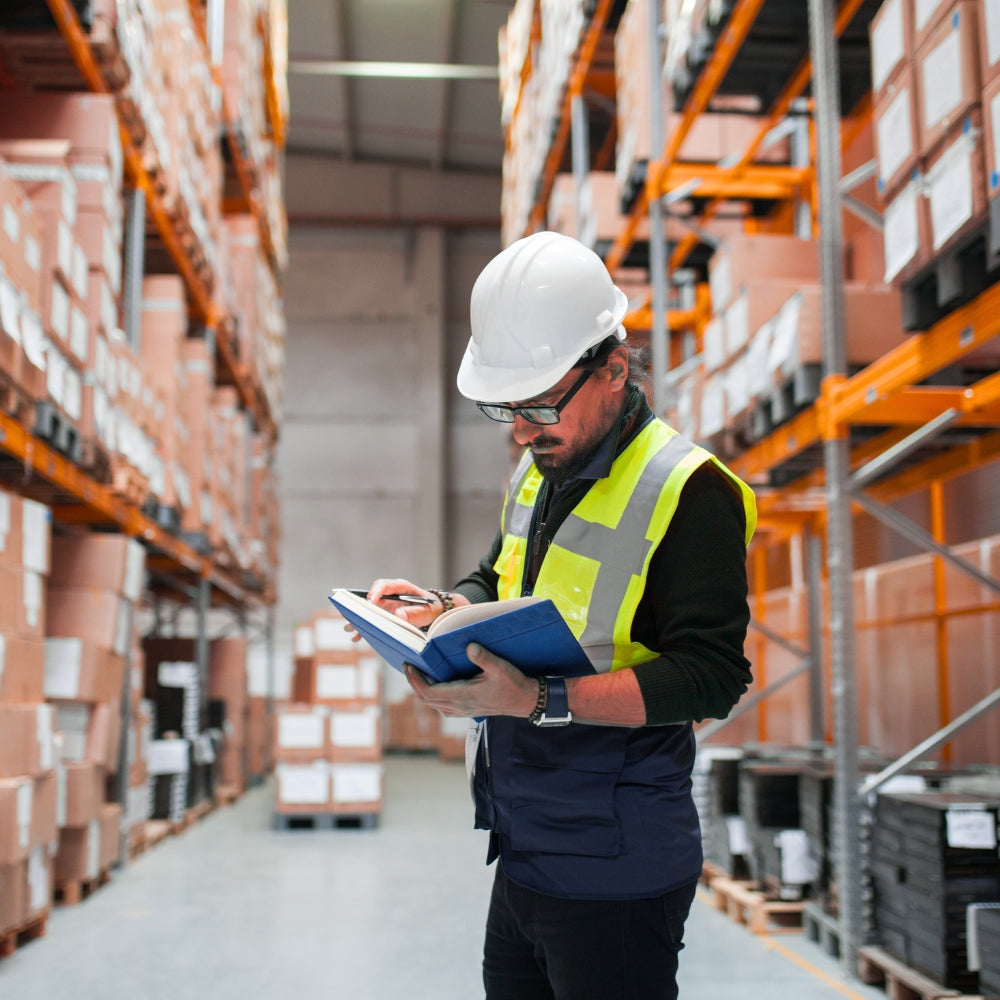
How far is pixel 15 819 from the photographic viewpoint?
4.39m

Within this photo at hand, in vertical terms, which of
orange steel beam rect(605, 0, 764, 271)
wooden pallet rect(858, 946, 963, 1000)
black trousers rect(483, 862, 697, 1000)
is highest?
orange steel beam rect(605, 0, 764, 271)

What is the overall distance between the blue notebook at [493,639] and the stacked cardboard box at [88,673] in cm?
459

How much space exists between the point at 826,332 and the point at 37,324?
10.6ft

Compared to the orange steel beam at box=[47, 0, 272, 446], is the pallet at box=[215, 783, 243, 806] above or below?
below

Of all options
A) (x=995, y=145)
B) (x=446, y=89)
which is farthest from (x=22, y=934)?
(x=446, y=89)

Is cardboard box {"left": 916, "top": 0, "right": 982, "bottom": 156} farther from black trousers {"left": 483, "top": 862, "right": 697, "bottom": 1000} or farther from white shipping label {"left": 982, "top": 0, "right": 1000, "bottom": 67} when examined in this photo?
black trousers {"left": 483, "top": 862, "right": 697, "bottom": 1000}

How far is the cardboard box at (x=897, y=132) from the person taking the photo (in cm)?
369

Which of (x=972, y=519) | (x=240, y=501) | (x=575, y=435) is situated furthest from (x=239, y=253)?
(x=575, y=435)


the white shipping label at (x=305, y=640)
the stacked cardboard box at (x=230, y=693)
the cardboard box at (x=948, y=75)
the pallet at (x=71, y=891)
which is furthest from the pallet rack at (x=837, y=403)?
the stacked cardboard box at (x=230, y=693)

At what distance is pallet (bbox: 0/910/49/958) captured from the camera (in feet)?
15.3

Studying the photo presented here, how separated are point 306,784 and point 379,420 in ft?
36.0

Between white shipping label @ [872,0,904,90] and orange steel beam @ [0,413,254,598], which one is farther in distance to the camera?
orange steel beam @ [0,413,254,598]

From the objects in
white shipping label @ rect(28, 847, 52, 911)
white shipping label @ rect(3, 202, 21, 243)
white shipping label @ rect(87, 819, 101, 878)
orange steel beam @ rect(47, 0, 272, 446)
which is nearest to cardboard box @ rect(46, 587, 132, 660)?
white shipping label @ rect(87, 819, 101, 878)

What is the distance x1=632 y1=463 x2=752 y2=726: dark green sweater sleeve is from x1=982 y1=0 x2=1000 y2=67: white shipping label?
7.01 feet
